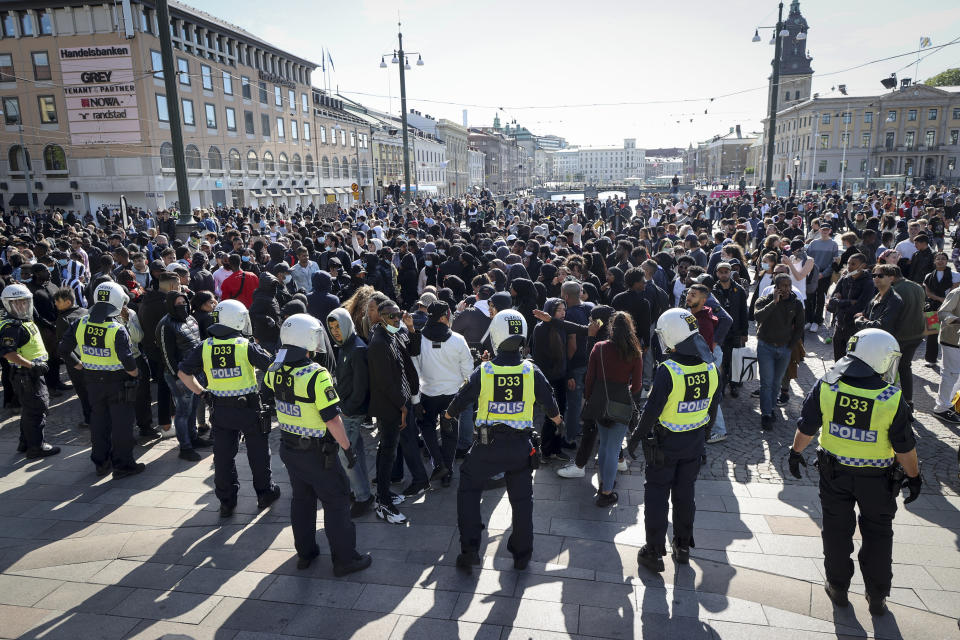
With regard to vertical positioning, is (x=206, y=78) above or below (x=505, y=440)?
above

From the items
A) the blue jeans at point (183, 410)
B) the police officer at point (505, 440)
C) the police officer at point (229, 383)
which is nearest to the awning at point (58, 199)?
the blue jeans at point (183, 410)

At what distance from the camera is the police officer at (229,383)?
4.85 metres

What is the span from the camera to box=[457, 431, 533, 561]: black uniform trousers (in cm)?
Result: 415

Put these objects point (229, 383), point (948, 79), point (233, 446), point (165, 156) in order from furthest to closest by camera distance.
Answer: point (948, 79) < point (165, 156) < point (233, 446) < point (229, 383)

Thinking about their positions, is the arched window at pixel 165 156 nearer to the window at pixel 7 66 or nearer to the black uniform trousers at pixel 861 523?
the window at pixel 7 66

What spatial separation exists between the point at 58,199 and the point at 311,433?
41143mm

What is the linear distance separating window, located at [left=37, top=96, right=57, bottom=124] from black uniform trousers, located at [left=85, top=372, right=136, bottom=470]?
39.1 meters

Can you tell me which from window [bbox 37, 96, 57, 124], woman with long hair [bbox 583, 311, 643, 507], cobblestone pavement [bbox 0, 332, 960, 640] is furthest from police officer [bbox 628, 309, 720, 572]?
window [bbox 37, 96, 57, 124]

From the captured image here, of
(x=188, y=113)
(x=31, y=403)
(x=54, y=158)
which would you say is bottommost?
(x=31, y=403)

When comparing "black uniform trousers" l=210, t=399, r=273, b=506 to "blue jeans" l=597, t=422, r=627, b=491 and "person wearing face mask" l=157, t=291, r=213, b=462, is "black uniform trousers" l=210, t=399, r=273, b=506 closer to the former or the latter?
"person wearing face mask" l=157, t=291, r=213, b=462

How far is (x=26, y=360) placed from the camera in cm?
607

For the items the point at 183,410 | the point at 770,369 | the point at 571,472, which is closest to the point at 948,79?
the point at 770,369

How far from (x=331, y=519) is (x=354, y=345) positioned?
1407 mm

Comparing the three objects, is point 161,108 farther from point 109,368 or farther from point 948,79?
point 948,79
